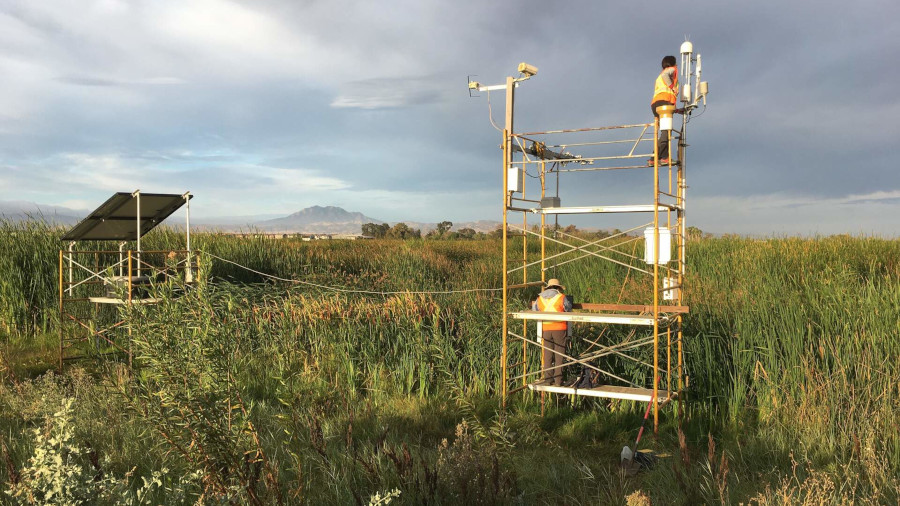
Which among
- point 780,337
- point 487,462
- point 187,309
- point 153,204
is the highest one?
point 153,204

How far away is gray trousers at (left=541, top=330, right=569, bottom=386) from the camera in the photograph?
6793mm

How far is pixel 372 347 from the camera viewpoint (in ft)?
26.5

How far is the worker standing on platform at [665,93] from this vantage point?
6.32 metres

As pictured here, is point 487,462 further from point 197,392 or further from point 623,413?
point 623,413

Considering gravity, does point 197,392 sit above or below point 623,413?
above

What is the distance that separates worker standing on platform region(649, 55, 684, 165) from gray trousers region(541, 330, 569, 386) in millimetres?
2076

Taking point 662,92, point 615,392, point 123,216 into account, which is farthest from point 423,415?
point 123,216

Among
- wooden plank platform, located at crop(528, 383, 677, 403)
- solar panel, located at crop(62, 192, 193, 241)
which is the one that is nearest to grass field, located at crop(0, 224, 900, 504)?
wooden plank platform, located at crop(528, 383, 677, 403)

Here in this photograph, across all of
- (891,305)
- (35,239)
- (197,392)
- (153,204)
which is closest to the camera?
(197,392)

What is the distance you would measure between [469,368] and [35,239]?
12199 millimetres

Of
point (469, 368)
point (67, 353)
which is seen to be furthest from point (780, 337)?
point (67, 353)

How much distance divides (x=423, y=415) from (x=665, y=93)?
159 inches

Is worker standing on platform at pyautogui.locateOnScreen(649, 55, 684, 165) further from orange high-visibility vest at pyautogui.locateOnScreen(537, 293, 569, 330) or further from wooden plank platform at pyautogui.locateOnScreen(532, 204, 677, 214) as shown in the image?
orange high-visibility vest at pyautogui.locateOnScreen(537, 293, 569, 330)

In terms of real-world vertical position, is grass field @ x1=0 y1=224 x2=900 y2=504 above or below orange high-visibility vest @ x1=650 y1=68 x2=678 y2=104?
below
